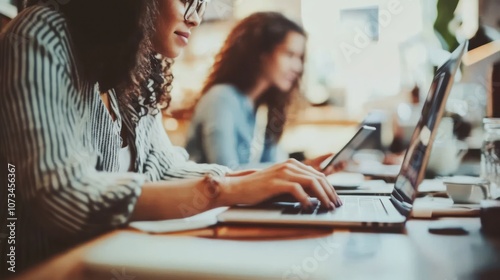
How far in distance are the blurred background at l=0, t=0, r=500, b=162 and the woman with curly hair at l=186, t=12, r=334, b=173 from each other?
2.2 inches

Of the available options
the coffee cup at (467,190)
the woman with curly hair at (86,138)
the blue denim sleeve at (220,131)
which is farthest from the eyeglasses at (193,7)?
the coffee cup at (467,190)

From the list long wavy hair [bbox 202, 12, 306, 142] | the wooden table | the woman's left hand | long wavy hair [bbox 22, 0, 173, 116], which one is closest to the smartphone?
the woman's left hand

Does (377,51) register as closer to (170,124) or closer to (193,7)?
(193,7)

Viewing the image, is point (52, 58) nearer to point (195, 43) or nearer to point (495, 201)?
point (195, 43)

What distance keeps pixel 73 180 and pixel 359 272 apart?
46cm

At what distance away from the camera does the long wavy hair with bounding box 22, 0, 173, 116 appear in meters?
0.83

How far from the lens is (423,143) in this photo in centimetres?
77

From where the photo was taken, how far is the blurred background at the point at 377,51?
101 centimetres

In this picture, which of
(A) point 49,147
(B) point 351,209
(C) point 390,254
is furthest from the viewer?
(B) point 351,209

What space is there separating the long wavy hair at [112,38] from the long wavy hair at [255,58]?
0.74 feet

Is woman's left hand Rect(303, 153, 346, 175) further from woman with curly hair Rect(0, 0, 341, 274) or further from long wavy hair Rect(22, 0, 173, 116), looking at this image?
long wavy hair Rect(22, 0, 173, 116)

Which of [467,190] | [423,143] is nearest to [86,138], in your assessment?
[423,143]

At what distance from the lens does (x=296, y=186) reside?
0.77 m

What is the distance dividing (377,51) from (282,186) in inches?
17.5
